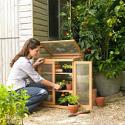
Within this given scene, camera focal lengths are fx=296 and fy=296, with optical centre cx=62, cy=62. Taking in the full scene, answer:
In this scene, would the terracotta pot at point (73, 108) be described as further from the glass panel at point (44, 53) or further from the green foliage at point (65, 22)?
the green foliage at point (65, 22)

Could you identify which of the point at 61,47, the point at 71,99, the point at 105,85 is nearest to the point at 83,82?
the point at 71,99

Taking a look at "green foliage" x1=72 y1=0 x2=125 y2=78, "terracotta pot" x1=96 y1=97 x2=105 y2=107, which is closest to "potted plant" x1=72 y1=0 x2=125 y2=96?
"green foliage" x1=72 y1=0 x2=125 y2=78

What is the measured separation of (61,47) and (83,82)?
0.92 meters

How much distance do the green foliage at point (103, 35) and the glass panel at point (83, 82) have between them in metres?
0.80

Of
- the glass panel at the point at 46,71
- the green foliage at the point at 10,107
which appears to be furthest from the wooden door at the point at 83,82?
the green foliage at the point at 10,107

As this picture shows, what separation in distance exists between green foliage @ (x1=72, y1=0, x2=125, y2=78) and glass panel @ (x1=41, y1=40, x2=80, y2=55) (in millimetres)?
627

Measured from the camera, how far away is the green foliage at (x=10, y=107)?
3.04 meters

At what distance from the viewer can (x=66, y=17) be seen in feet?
24.6

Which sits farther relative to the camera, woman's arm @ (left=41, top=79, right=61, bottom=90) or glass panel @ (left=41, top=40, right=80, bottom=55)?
glass panel @ (left=41, top=40, right=80, bottom=55)

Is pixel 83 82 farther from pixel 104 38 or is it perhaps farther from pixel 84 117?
pixel 104 38

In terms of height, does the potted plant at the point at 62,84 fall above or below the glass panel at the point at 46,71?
below

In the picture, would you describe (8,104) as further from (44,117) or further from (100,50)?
(100,50)

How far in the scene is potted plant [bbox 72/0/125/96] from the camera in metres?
6.32

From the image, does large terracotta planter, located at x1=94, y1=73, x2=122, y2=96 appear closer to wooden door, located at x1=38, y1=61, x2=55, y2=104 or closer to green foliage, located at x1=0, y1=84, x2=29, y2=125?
wooden door, located at x1=38, y1=61, x2=55, y2=104
